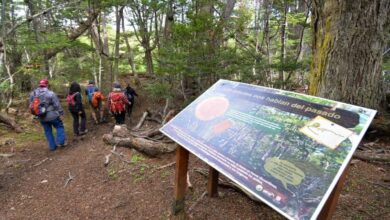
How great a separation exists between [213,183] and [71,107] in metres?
5.51

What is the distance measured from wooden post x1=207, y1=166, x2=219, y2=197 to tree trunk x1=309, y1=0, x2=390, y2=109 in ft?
7.00

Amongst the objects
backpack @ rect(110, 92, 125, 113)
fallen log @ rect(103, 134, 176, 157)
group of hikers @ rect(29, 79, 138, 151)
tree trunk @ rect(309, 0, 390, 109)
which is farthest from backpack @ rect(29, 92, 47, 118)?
tree trunk @ rect(309, 0, 390, 109)

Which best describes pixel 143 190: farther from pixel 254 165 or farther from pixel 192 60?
pixel 192 60

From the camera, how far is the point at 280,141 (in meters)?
2.15

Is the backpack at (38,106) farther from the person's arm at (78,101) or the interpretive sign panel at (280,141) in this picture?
the interpretive sign panel at (280,141)

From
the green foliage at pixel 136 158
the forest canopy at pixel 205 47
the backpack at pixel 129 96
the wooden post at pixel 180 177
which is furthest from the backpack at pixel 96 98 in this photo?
the wooden post at pixel 180 177

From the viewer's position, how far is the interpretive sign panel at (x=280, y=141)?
5.84 ft

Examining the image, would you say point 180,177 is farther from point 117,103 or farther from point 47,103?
point 117,103

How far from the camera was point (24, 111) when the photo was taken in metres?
10.3

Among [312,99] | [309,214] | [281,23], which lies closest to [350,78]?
[312,99]

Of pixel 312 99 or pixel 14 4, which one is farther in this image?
pixel 14 4

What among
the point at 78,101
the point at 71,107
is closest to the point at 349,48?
the point at 78,101

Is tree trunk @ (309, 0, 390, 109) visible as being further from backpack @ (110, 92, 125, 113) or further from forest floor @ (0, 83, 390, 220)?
backpack @ (110, 92, 125, 113)

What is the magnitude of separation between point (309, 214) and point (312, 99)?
1.01m
